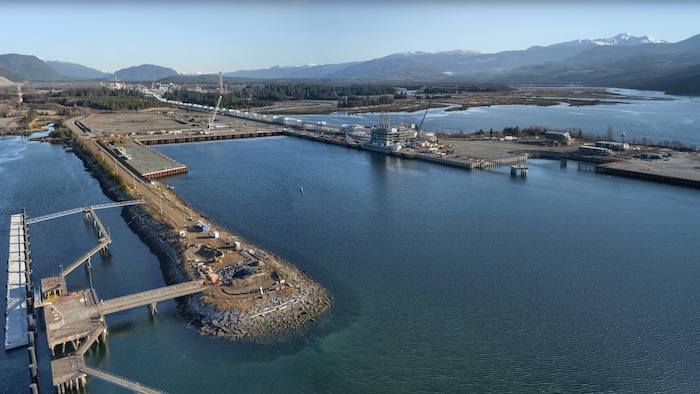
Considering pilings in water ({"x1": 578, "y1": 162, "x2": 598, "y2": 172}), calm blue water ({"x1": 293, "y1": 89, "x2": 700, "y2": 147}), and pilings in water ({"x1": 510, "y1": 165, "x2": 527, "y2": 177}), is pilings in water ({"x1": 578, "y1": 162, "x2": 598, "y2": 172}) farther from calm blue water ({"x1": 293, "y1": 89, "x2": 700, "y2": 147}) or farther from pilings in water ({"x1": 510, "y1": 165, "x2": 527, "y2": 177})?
calm blue water ({"x1": 293, "y1": 89, "x2": 700, "y2": 147})

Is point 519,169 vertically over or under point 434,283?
over

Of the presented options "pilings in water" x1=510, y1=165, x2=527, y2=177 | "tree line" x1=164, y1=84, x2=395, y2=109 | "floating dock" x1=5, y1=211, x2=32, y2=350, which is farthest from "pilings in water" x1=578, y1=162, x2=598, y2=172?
"tree line" x1=164, y1=84, x2=395, y2=109

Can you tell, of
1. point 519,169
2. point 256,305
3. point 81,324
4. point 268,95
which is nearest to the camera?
point 81,324

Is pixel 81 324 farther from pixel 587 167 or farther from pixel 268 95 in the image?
pixel 268 95

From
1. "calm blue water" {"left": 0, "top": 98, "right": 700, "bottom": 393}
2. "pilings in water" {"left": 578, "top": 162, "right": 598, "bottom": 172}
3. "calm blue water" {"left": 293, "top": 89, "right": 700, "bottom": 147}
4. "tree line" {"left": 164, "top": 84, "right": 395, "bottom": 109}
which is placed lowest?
"calm blue water" {"left": 0, "top": 98, "right": 700, "bottom": 393}

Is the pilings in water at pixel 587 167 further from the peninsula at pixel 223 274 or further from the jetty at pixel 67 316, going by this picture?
the jetty at pixel 67 316

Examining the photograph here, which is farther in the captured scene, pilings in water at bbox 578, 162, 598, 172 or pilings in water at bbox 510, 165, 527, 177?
pilings in water at bbox 578, 162, 598, 172

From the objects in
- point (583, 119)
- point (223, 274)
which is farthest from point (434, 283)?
point (583, 119)
